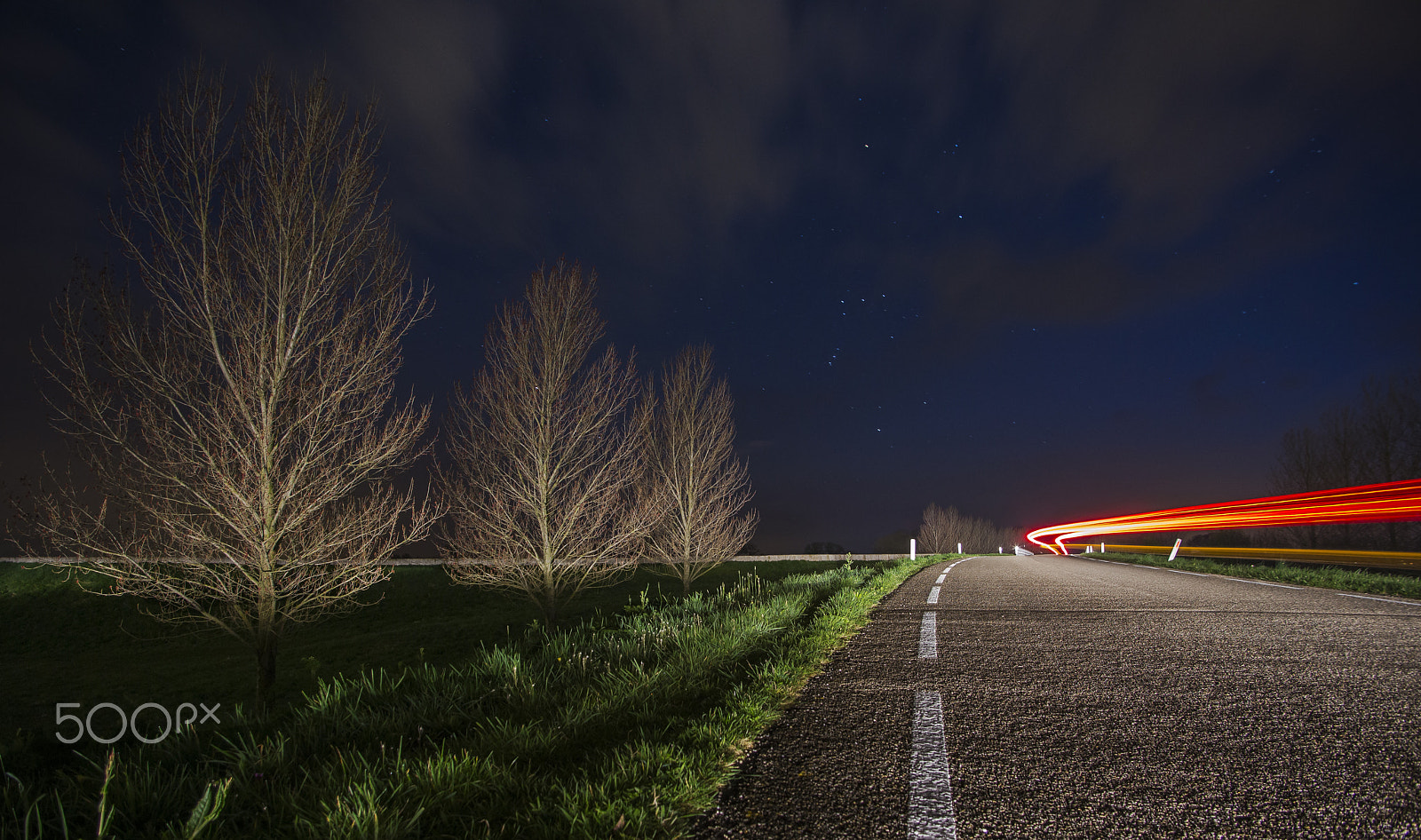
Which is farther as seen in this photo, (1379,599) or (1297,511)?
(1297,511)

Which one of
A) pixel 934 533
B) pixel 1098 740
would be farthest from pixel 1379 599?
pixel 934 533

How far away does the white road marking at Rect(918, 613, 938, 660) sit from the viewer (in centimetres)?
440

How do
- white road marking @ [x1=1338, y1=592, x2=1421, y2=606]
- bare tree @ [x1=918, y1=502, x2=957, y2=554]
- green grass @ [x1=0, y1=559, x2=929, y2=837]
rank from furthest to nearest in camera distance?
bare tree @ [x1=918, y1=502, x2=957, y2=554]
white road marking @ [x1=1338, y1=592, x2=1421, y2=606]
green grass @ [x1=0, y1=559, x2=929, y2=837]

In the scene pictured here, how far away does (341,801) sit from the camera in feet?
6.77

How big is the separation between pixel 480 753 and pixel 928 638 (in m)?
3.89

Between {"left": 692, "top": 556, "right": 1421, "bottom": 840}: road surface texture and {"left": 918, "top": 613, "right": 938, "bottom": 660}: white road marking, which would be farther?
{"left": 918, "top": 613, "right": 938, "bottom": 660}: white road marking

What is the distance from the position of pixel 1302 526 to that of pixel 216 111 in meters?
53.4

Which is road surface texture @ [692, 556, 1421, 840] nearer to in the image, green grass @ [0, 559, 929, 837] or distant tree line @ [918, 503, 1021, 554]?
green grass @ [0, 559, 929, 837]

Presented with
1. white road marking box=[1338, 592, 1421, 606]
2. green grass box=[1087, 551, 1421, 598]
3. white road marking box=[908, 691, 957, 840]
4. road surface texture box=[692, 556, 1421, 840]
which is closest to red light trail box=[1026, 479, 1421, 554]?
green grass box=[1087, 551, 1421, 598]

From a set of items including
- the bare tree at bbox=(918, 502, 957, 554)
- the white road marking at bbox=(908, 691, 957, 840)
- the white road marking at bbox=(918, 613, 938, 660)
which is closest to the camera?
the white road marking at bbox=(908, 691, 957, 840)

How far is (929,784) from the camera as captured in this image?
2.26 m

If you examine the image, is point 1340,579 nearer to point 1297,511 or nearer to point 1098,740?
point 1098,740

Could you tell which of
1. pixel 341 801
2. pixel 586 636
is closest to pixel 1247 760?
pixel 341 801

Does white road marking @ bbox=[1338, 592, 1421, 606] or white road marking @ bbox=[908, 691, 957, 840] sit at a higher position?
white road marking @ bbox=[908, 691, 957, 840]
